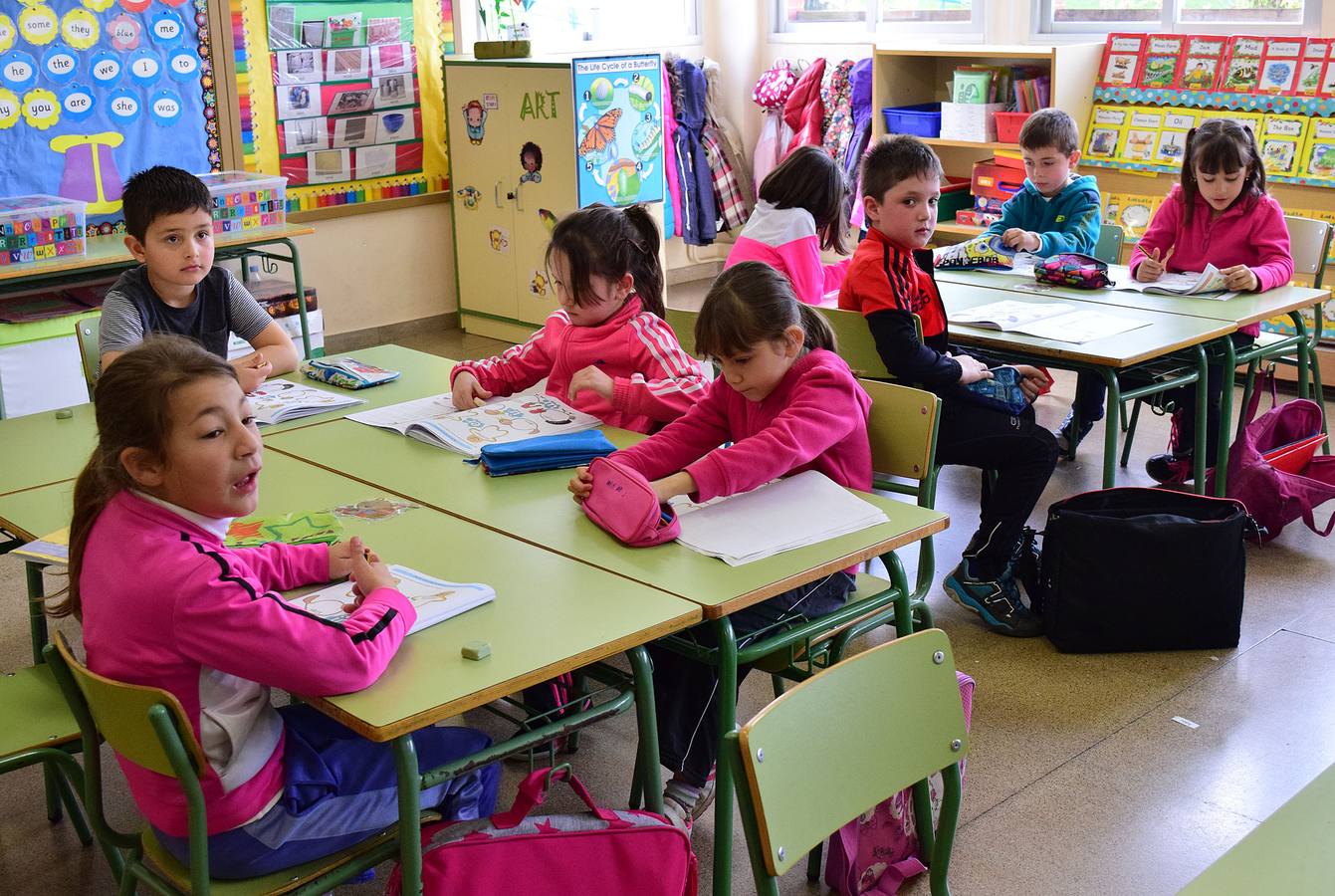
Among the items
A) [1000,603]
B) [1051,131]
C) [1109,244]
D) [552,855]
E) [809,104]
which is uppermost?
[809,104]

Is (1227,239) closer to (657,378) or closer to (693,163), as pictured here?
(657,378)

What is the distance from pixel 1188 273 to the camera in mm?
4055

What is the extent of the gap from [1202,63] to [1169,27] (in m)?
0.46

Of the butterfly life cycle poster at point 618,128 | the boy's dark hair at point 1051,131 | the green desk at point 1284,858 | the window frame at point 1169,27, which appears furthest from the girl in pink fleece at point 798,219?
the window frame at point 1169,27

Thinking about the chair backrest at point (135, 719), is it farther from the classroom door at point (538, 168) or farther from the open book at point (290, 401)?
the classroom door at point (538, 168)

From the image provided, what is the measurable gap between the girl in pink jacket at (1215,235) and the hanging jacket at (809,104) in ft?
9.50

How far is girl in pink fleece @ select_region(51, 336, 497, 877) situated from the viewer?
157 cm

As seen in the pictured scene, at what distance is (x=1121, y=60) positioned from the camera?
→ 18.1 ft

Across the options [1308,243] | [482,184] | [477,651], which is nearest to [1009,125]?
[1308,243]

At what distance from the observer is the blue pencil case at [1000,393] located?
3182mm

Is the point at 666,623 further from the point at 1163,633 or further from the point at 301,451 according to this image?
the point at 1163,633

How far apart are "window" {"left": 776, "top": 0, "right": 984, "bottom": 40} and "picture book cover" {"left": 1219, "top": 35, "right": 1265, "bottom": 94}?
56.6 inches

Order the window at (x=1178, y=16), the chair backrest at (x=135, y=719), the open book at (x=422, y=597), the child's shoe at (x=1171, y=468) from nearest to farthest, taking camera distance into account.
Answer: the chair backrest at (x=135, y=719) < the open book at (x=422, y=597) < the child's shoe at (x=1171, y=468) < the window at (x=1178, y=16)

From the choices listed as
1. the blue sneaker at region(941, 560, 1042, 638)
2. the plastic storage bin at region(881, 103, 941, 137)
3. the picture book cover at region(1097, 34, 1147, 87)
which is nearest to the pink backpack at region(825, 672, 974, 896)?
the blue sneaker at region(941, 560, 1042, 638)
